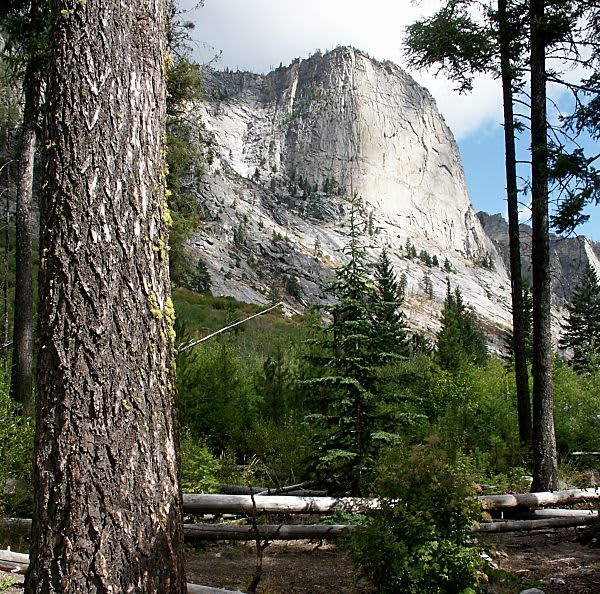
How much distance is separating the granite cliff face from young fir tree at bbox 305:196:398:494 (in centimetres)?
11202

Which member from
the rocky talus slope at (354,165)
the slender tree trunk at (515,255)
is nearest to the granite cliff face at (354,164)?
the rocky talus slope at (354,165)

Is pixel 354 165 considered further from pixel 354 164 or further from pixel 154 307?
pixel 154 307

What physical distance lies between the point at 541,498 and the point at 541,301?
302cm

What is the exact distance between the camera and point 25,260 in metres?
10.6

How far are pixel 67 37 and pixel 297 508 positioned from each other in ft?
17.4

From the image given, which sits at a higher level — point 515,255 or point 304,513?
point 515,255

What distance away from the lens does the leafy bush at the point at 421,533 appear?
405cm

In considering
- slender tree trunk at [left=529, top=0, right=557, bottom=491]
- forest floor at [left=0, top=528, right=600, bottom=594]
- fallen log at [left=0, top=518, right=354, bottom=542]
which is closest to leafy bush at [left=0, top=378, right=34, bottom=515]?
fallen log at [left=0, top=518, right=354, bottom=542]

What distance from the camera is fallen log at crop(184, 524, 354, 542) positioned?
6.32 meters

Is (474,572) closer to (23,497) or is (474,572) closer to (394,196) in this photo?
(23,497)

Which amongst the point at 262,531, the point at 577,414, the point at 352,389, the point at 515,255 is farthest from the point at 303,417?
the point at 577,414

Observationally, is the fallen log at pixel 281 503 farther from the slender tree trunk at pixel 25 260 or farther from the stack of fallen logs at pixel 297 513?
the slender tree trunk at pixel 25 260

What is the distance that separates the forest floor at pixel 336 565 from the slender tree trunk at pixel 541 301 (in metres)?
1.53

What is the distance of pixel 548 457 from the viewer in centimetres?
874
